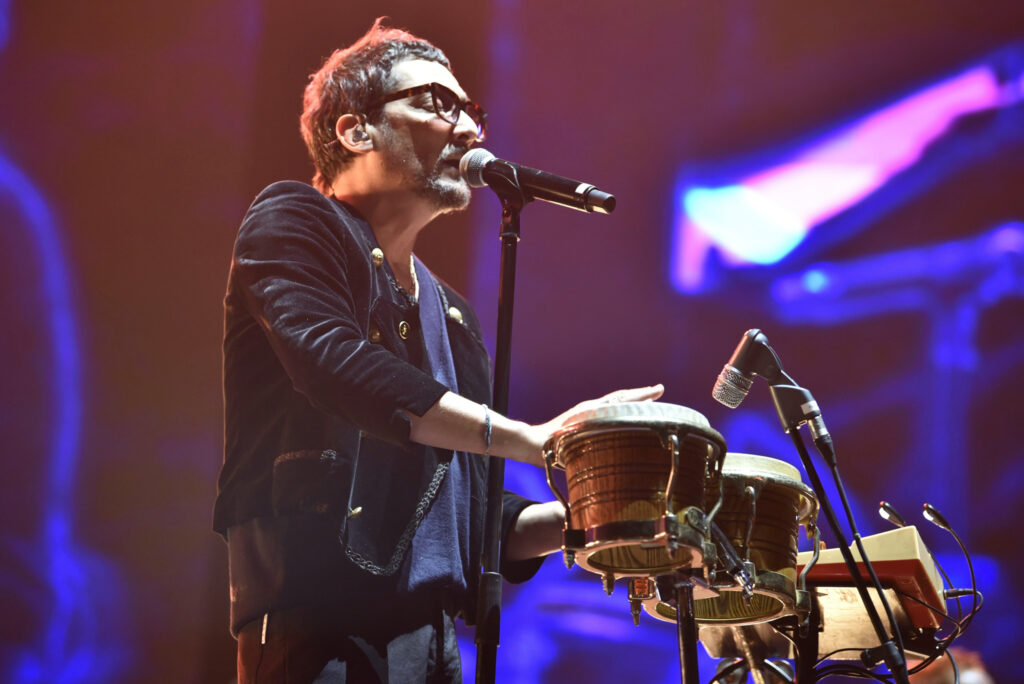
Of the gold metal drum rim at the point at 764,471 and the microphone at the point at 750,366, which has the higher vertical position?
the microphone at the point at 750,366

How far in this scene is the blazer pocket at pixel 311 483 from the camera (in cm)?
207

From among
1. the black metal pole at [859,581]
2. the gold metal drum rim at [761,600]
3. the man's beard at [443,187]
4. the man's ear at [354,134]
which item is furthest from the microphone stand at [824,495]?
the man's ear at [354,134]

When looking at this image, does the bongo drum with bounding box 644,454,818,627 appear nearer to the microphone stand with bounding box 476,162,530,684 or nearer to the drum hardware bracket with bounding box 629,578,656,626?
the drum hardware bracket with bounding box 629,578,656,626

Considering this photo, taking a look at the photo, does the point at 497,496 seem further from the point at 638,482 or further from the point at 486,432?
the point at 638,482

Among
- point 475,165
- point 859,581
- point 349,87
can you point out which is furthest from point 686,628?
point 349,87

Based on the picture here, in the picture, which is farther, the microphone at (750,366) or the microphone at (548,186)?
the microphone at (548,186)

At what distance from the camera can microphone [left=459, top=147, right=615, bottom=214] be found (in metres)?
2.18

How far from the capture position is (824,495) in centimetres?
190

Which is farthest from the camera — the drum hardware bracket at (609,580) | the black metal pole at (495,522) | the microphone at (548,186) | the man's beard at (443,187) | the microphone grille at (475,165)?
the man's beard at (443,187)

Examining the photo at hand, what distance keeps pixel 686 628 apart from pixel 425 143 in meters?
1.65

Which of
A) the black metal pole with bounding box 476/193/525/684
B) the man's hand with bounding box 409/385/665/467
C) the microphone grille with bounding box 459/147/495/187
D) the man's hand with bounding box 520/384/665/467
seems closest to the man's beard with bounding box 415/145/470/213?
the microphone grille with bounding box 459/147/495/187

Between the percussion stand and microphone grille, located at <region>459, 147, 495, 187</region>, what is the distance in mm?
1078

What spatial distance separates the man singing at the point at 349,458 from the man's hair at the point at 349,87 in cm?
38

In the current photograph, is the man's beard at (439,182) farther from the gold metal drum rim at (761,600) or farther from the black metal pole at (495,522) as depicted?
the gold metal drum rim at (761,600)
